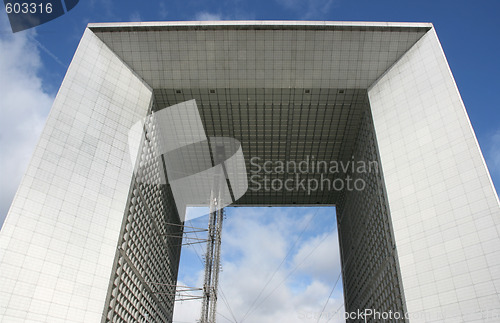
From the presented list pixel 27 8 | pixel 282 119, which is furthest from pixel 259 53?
pixel 27 8

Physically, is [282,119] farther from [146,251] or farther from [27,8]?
[27,8]

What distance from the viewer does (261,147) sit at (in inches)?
1432

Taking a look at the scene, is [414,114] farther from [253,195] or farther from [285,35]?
[253,195]

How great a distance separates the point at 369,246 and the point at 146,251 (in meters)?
17.4

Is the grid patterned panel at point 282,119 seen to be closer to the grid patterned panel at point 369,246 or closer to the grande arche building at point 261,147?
the grande arche building at point 261,147

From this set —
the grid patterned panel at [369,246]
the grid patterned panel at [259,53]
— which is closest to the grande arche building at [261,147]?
the grid patterned panel at [259,53]

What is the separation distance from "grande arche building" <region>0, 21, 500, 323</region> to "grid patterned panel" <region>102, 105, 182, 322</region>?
0.17 m

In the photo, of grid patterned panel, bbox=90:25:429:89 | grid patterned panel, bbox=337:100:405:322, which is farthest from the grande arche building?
grid patterned panel, bbox=337:100:405:322

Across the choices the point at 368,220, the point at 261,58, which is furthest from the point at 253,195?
the point at 261,58

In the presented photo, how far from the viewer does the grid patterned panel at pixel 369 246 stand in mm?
25172

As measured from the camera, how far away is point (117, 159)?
2547cm

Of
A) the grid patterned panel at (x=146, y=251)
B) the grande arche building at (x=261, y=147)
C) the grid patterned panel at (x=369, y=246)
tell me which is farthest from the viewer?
the grid patterned panel at (x=369, y=246)

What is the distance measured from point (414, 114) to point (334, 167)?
14021 millimetres

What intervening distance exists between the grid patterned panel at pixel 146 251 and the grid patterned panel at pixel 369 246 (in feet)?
54.2
